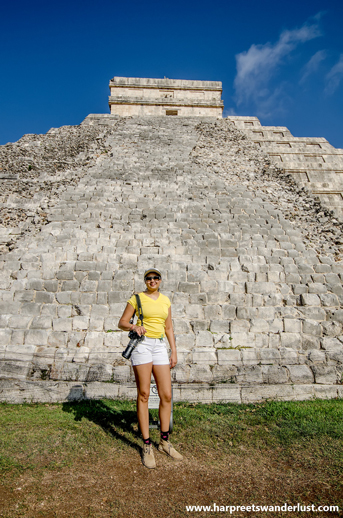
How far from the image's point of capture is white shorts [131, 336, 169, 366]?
11.0ft

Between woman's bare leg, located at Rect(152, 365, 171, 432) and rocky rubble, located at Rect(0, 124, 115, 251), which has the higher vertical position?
rocky rubble, located at Rect(0, 124, 115, 251)

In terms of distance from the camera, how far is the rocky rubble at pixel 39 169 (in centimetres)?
965

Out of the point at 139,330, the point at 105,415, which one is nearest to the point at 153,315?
the point at 139,330

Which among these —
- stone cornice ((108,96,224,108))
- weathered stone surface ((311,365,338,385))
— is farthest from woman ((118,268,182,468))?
stone cornice ((108,96,224,108))

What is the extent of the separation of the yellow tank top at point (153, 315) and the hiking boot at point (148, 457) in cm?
127

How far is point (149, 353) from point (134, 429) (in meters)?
1.53

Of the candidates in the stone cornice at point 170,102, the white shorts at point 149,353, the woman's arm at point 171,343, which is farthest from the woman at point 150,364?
the stone cornice at point 170,102

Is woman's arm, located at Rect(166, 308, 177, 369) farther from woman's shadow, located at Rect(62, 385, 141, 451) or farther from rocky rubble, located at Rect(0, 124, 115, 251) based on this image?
rocky rubble, located at Rect(0, 124, 115, 251)

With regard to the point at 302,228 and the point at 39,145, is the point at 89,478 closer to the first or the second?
the point at 302,228

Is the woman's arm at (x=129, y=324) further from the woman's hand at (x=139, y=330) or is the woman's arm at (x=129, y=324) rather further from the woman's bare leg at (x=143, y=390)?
the woman's bare leg at (x=143, y=390)

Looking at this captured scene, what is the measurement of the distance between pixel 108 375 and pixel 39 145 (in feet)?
40.8

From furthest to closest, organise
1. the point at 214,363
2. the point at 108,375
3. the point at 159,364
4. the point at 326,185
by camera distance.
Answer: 1. the point at 326,185
2. the point at 214,363
3. the point at 108,375
4. the point at 159,364

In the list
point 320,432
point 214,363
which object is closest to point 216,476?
point 320,432

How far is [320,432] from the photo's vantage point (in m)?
4.07
